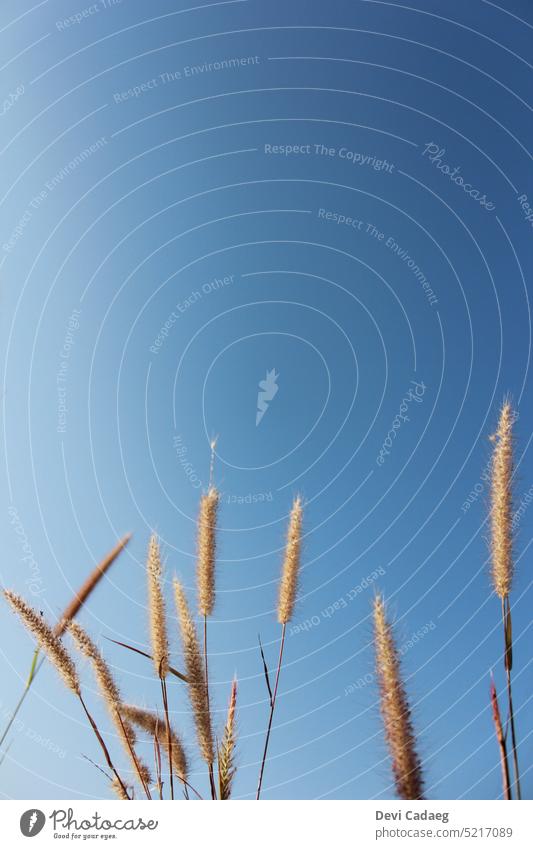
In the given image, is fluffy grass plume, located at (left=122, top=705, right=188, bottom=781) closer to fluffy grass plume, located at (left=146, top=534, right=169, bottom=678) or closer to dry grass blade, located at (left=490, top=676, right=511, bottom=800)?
fluffy grass plume, located at (left=146, top=534, right=169, bottom=678)

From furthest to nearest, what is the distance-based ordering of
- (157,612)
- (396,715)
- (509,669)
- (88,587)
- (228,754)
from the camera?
(88,587)
(157,612)
(228,754)
(509,669)
(396,715)

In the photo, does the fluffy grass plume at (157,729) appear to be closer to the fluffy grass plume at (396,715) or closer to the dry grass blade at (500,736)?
the fluffy grass plume at (396,715)

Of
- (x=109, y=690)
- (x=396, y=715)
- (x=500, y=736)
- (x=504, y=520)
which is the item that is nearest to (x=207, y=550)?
(x=109, y=690)

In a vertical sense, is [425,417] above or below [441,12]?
below

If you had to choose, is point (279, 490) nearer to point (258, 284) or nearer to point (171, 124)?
point (258, 284)

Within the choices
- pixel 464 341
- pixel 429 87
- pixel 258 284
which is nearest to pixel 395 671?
pixel 464 341

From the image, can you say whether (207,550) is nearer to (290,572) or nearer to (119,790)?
(290,572)
